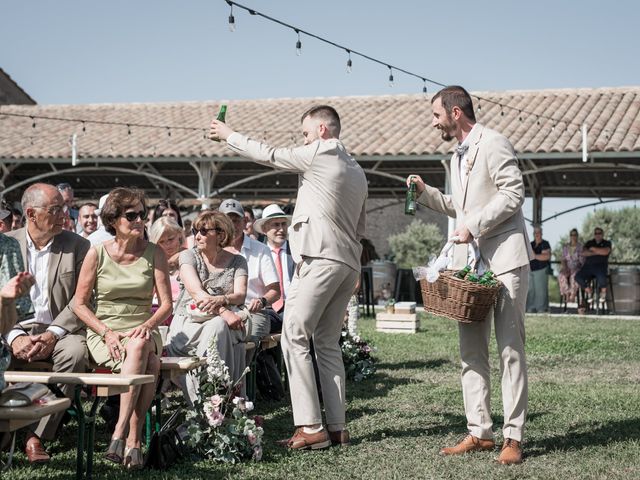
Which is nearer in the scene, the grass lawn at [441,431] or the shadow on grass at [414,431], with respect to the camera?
the grass lawn at [441,431]

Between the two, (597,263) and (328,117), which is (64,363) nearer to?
(328,117)

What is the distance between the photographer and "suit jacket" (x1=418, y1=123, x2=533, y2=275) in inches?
185

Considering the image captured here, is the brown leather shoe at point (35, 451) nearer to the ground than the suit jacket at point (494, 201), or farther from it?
nearer to the ground

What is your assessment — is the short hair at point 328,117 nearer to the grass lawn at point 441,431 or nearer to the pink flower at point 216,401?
the pink flower at point 216,401

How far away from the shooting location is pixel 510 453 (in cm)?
473

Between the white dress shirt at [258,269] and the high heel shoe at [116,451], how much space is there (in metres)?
2.38

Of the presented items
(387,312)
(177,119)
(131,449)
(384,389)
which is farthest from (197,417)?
(177,119)

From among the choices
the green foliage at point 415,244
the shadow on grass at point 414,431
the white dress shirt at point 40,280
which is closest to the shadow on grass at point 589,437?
the shadow on grass at point 414,431

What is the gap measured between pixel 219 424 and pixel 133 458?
50 cm

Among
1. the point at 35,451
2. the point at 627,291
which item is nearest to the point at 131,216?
the point at 35,451

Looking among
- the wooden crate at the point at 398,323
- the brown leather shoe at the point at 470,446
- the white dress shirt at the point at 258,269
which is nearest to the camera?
the brown leather shoe at the point at 470,446

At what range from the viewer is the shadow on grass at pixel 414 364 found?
29.6ft

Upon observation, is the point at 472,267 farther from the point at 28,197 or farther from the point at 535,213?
the point at 535,213

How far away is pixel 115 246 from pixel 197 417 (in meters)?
1.15
